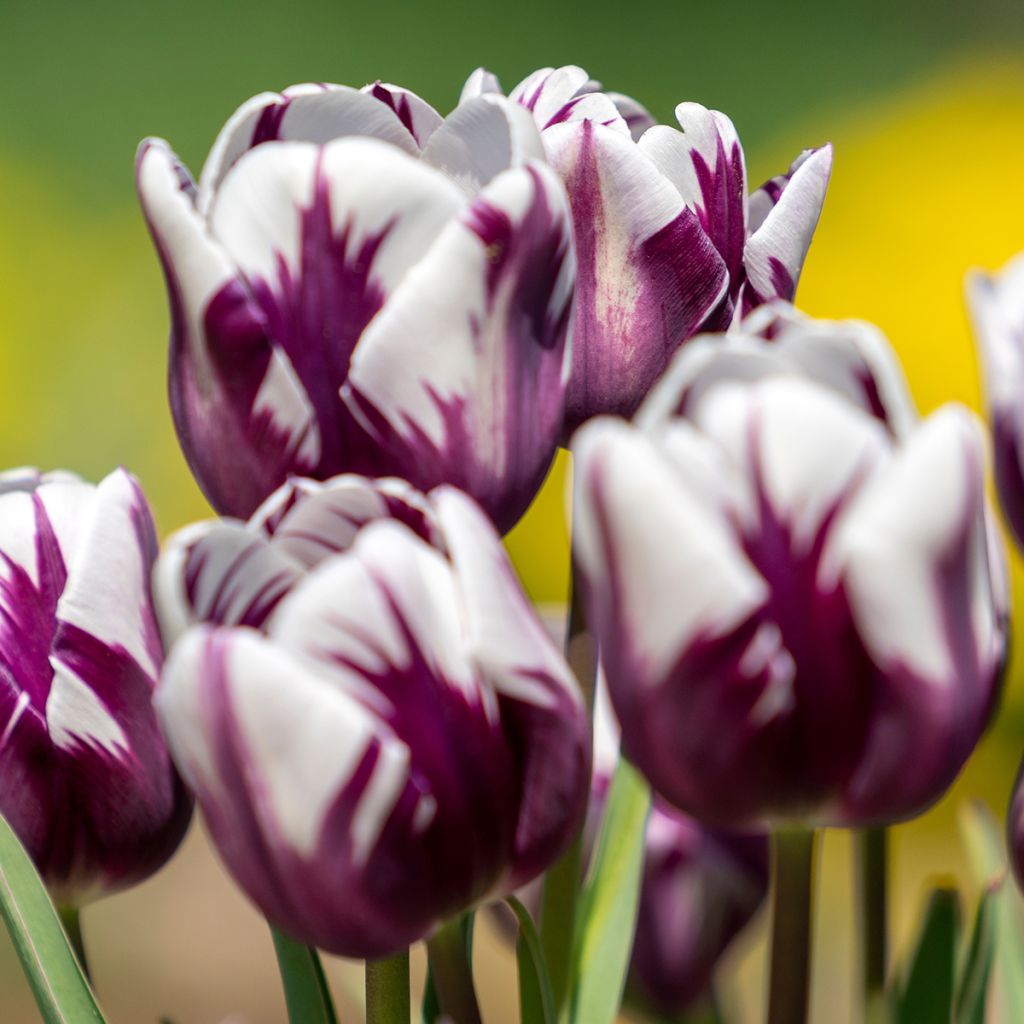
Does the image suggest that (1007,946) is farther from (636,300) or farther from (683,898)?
(636,300)

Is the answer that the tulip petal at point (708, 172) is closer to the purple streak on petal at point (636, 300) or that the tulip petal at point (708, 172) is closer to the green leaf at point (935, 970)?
the purple streak on petal at point (636, 300)

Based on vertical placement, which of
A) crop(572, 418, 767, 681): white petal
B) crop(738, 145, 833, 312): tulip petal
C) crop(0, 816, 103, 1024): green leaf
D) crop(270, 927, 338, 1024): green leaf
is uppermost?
crop(738, 145, 833, 312): tulip petal

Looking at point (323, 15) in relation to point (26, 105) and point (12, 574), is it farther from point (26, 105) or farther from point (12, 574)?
point (12, 574)

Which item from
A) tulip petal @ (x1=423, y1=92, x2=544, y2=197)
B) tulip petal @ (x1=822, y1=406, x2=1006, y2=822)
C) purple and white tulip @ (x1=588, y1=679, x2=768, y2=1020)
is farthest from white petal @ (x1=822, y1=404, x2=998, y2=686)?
purple and white tulip @ (x1=588, y1=679, x2=768, y2=1020)

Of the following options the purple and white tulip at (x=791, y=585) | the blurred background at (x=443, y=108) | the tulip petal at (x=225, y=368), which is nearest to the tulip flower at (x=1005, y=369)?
the purple and white tulip at (x=791, y=585)

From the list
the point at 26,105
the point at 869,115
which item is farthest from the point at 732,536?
the point at 26,105

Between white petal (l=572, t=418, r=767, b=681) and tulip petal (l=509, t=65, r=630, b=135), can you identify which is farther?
tulip petal (l=509, t=65, r=630, b=135)

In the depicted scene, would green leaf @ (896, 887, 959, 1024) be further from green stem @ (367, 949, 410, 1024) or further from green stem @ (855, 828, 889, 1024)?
green stem @ (367, 949, 410, 1024)
